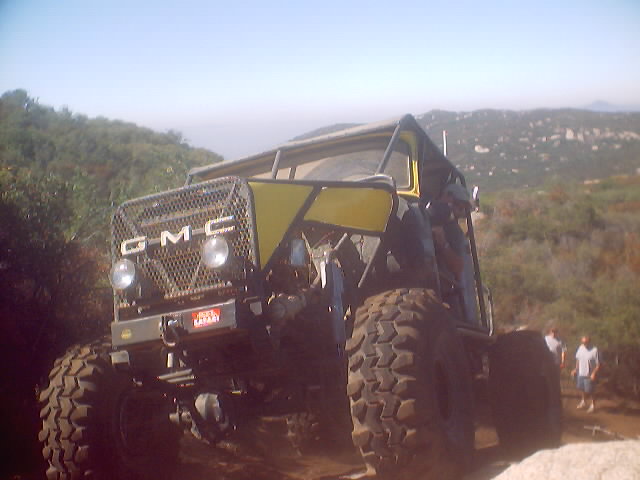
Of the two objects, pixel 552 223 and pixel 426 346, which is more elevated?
pixel 426 346

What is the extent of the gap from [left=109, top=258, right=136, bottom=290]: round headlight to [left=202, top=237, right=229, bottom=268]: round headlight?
0.53 m

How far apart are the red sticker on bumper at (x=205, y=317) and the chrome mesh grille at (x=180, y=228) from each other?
195 mm

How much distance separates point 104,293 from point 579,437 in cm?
650

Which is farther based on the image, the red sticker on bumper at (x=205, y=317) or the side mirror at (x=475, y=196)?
the side mirror at (x=475, y=196)

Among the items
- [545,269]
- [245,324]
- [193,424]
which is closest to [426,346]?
[245,324]

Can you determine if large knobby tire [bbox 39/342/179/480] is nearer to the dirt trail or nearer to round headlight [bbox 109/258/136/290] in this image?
the dirt trail

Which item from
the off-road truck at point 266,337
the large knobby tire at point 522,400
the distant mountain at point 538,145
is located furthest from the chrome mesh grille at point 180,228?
the distant mountain at point 538,145

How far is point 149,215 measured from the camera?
165 inches

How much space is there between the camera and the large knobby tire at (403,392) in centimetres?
339

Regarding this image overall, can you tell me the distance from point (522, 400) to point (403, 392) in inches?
96.4

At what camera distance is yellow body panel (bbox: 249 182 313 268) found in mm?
3818

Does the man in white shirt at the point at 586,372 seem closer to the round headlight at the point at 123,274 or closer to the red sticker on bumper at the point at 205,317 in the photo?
the red sticker on bumper at the point at 205,317

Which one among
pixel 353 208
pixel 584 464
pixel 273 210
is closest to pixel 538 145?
pixel 353 208

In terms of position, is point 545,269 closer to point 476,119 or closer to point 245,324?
point 245,324
